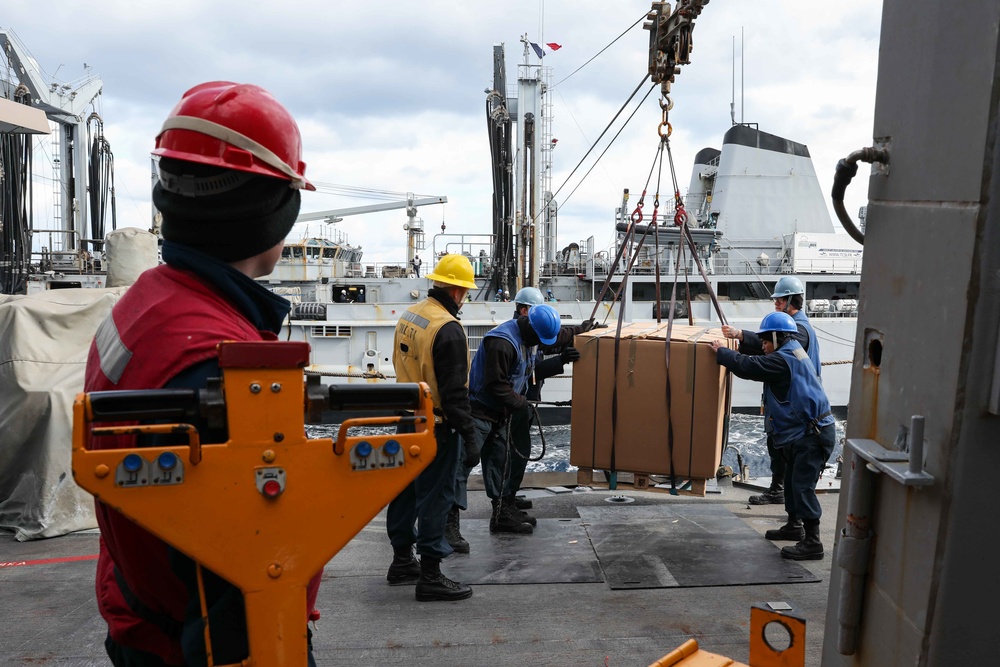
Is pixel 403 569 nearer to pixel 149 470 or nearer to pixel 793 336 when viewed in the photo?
pixel 793 336

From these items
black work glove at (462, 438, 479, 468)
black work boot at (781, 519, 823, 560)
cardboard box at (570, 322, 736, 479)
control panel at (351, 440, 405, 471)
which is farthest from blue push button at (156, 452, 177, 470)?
black work boot at (781, 519, 823, 560)

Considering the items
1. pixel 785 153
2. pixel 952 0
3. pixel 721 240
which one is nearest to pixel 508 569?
pixel 952 0

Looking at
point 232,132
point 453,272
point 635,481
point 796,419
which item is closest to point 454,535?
point 635,481

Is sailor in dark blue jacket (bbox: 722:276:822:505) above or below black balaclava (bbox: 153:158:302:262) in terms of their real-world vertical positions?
below

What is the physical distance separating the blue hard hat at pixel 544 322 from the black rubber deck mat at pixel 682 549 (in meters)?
1.42

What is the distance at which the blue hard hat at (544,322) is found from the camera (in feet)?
16.5

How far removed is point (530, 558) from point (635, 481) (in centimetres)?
83

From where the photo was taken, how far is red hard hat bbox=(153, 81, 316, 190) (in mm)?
1287

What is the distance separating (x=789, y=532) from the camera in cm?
493

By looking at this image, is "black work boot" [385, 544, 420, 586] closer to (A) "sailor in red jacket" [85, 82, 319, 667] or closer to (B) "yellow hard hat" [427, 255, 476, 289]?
(B) "yellow hard hat" [427, 255, 476, 289]

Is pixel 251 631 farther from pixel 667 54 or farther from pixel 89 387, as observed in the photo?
pixel 667 54

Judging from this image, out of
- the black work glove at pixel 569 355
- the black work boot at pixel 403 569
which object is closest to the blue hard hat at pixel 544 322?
the black work glove at pixel 569 355

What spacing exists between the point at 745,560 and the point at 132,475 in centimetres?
425

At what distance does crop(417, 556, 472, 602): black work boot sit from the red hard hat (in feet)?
10.1
